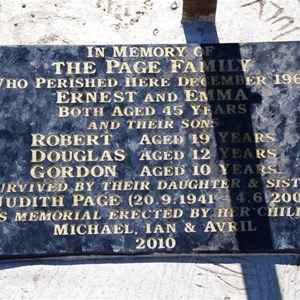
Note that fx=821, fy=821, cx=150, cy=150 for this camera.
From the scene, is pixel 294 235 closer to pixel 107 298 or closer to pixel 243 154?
pixel 243 154

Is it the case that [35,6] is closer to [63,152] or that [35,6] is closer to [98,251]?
[63,152]

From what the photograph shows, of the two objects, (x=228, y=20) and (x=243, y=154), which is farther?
(x=228, y=20)

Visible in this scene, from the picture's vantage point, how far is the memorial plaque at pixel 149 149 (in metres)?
5.57

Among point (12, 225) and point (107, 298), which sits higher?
point (12, 225)

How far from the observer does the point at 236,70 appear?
5906mm

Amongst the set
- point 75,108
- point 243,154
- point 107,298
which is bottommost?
point 107,298

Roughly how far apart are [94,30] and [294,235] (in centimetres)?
214

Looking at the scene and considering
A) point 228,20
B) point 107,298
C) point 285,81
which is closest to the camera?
point 107,298

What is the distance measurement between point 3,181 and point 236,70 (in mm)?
1831

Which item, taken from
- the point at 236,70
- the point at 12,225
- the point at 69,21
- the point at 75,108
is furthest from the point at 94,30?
the point at 12,225

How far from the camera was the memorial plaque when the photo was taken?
5.57m

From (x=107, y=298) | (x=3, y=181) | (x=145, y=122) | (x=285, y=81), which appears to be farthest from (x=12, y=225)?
(x=285, y=81)

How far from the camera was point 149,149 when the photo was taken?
225 inches

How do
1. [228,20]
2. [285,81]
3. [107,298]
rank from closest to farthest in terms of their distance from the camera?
[107,298] → [285,81] → [228,20]
